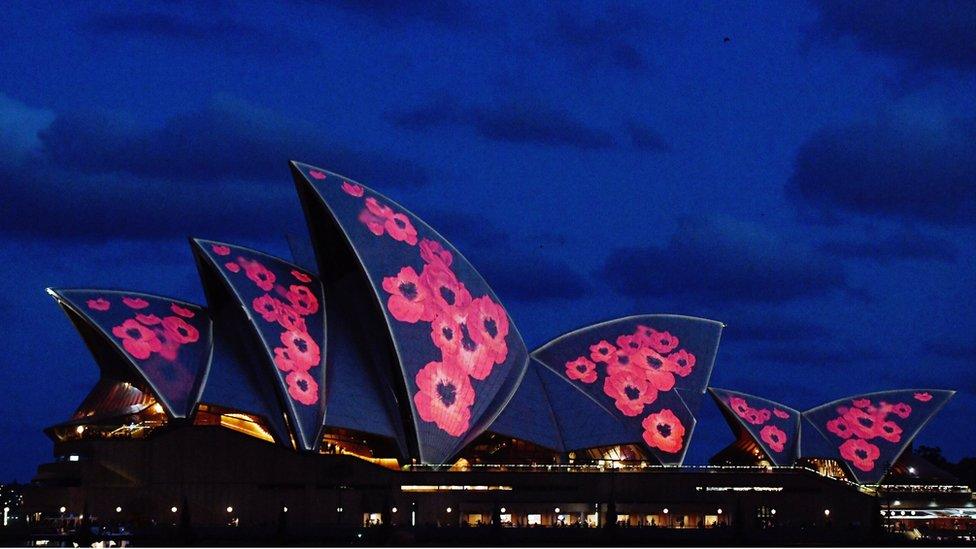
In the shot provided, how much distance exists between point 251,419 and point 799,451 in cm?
3723

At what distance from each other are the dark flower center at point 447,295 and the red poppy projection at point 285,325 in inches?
268

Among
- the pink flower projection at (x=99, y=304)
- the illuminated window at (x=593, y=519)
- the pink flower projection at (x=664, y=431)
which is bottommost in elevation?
the illuminated window at (x=593, y=519)

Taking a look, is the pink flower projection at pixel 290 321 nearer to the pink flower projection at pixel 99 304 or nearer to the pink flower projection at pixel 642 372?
the pink flower projection at pixel 99 304

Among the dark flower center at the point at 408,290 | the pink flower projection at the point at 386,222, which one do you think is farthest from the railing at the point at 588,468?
the pink flower projection at the point at 386,222

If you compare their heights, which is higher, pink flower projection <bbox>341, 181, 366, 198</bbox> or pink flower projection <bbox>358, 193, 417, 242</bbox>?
pink flower projection <bbox>341, 181, 366, 198</bbox>

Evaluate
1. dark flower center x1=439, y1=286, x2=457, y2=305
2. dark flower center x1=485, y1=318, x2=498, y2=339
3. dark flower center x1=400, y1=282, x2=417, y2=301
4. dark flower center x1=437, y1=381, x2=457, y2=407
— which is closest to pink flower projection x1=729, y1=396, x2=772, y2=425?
dark flower center x1=485, y1=318, x2=498, y2=339

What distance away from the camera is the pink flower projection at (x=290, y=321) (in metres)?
71.2

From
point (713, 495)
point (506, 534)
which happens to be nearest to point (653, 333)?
point (713, 495)

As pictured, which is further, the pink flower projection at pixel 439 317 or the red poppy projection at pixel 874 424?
the red poppy projection at pixel 874 424

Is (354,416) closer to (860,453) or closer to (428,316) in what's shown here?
(428,316)

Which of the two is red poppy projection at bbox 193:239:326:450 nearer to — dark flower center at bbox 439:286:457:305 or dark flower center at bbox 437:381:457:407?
dark flower center at bbox 437:381:457:407

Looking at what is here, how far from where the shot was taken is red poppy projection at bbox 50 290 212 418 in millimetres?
70625

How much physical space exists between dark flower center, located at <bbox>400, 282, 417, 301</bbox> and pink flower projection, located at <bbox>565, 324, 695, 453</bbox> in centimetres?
1359

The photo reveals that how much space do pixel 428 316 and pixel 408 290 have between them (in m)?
1.88
